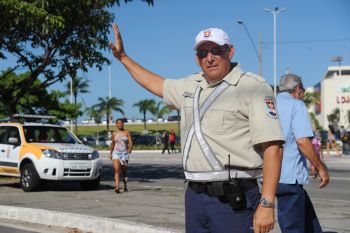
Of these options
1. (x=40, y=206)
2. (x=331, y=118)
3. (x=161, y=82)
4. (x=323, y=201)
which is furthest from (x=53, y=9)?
(x=331, y=118)

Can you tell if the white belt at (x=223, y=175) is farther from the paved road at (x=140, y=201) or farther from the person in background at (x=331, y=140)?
the person in background at (x=331, y=140)

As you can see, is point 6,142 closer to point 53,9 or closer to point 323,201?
point 53,9

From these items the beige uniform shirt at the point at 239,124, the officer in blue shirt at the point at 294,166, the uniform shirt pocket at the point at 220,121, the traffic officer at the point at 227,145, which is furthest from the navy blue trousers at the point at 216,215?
the officer in blue shirt at the point at 294,166

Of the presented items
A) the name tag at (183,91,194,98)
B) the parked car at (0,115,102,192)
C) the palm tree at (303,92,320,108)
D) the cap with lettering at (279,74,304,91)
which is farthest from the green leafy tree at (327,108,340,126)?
the name tag at (183,91,194,98)

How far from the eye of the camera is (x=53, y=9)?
1451 centimetres

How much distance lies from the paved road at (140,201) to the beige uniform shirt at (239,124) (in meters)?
3.72

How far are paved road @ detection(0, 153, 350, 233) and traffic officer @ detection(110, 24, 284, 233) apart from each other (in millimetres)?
3622

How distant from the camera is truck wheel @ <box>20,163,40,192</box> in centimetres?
1377

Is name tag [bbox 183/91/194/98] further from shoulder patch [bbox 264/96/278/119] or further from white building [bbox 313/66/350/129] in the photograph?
white building [bbox 313/66/350/129]

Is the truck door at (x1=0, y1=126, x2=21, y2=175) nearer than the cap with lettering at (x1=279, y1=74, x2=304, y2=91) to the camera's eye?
No

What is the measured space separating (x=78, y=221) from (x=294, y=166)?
395 centimetres

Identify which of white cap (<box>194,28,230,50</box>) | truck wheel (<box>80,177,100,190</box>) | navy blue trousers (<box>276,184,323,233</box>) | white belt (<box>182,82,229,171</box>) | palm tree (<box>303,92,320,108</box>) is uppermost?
palm tree (<box>303,92,320,108</box>)

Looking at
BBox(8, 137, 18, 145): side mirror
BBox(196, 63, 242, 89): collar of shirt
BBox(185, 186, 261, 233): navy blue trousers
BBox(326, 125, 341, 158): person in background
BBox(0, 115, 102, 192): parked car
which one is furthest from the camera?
BBox(326, 125, 341, 158): person in background

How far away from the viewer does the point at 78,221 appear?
27.1 feet
